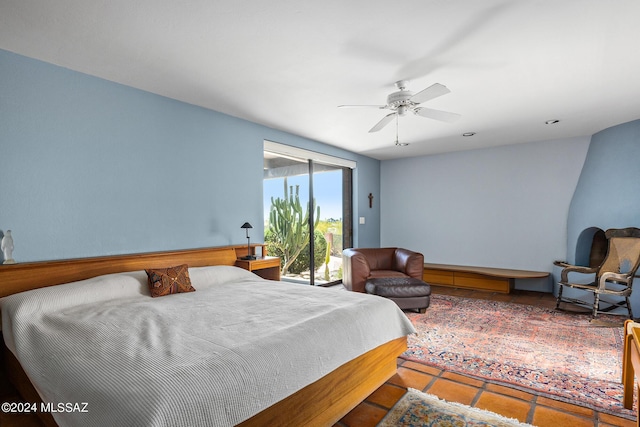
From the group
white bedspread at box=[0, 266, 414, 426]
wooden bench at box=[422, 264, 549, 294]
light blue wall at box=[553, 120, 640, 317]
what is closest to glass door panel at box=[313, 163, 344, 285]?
wooden bench at box=[422, 264, 549, 294]

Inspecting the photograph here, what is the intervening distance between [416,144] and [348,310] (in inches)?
154

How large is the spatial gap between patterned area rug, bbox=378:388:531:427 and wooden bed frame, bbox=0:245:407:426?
217 mm

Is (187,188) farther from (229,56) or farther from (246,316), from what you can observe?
(246,316)

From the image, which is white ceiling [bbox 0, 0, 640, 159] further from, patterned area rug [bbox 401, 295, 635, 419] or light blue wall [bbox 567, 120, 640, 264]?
patterned area rug [bbox 401, 295, 635, 419]

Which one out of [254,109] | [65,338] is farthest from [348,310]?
[254,109]

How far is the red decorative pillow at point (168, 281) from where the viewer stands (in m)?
2.57

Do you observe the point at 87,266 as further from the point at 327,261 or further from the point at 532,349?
the point at 532,349

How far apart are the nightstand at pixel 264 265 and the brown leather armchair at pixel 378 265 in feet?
3.25

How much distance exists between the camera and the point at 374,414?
1988 millimetres

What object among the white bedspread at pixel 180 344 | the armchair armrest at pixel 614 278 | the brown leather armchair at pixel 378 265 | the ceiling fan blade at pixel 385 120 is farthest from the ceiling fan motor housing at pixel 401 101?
the armchair armrest at pixel 614 278

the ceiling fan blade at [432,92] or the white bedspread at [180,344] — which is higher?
the ceiling fan blade at [432,92]

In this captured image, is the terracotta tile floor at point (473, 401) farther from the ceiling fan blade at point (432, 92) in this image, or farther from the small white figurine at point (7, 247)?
the small white figurine at point (7, 247)

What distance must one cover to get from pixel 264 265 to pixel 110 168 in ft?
5.89

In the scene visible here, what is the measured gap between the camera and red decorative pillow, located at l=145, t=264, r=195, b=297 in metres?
2.57
